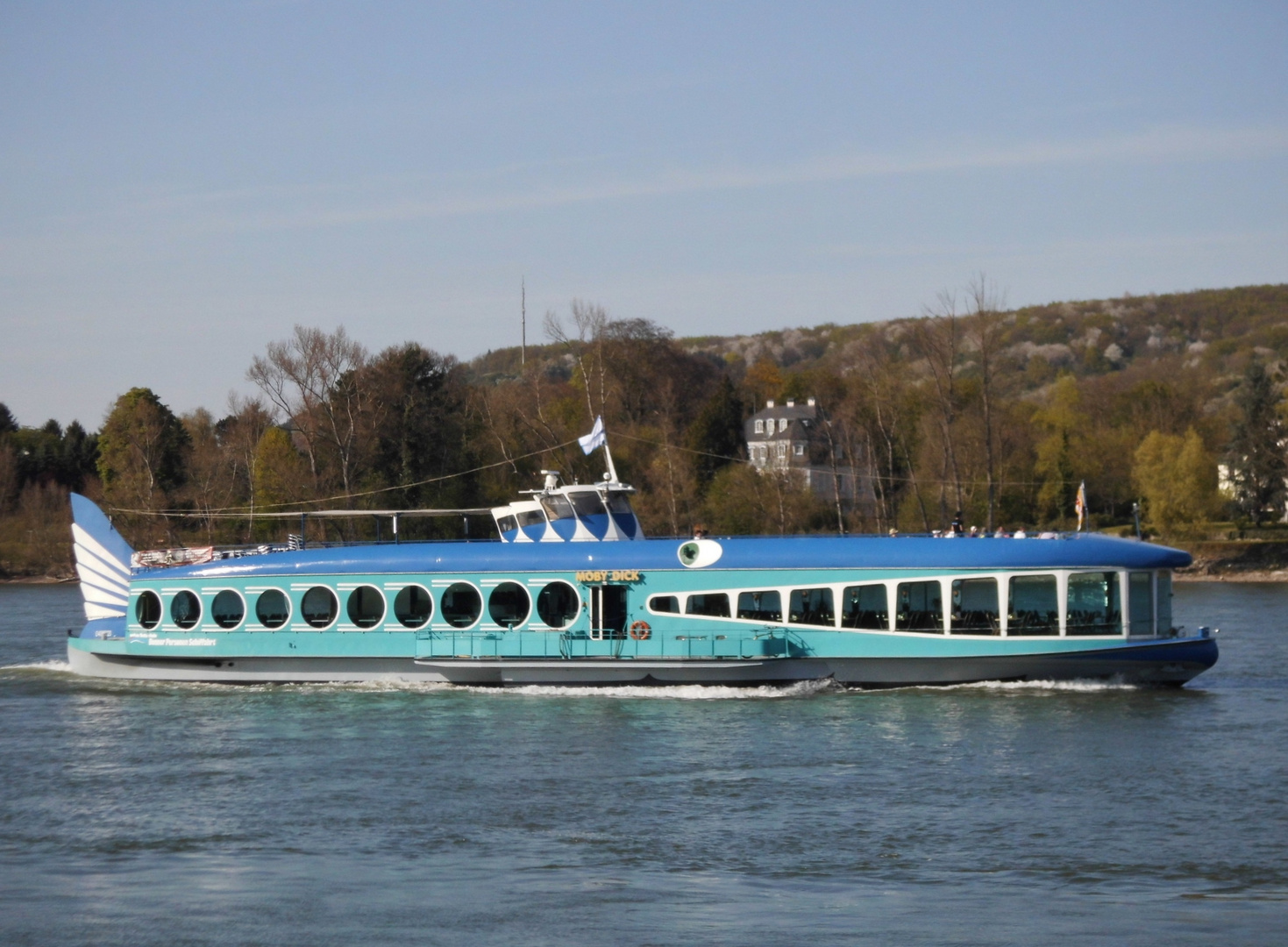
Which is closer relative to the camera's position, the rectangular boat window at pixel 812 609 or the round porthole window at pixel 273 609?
the rectangular boat window at pixel 812 609

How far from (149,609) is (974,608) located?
58.3 feet

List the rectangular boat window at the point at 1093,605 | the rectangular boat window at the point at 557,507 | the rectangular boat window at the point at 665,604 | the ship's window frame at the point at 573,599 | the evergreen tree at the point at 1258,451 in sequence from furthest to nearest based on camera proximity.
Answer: the evergreen tree at the point at 1258,451
the rectangular boat window at the point at 557,507
the ship's window frame at the point at 573,599
the rectangular boat window at the point at 665,604
the rectangular boat window at the point at 1093,605

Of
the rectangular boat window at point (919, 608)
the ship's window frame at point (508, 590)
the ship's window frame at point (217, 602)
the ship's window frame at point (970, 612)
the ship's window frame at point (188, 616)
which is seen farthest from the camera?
the ship's window frame at point (188, 616)

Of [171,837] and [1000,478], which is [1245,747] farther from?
[1000,478]

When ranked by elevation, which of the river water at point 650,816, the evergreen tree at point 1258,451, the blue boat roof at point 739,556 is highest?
the evergreen tree at point 1258,451

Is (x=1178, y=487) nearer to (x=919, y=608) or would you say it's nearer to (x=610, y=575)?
(x=919, y=608)

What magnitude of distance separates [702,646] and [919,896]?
13.5m

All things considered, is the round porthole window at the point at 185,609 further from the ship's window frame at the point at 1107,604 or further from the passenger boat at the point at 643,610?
the ship's window frame at the point at 1107,604

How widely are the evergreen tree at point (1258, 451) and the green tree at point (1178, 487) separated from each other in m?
3.43

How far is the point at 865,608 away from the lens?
28.9 metres

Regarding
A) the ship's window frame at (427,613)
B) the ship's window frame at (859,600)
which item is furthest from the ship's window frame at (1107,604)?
the ship's window frame at (427,613)

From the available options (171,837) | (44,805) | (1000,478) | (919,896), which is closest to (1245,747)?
(919,896)

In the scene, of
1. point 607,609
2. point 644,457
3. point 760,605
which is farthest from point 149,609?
point 644,457

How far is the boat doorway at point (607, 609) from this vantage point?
30.0 m
